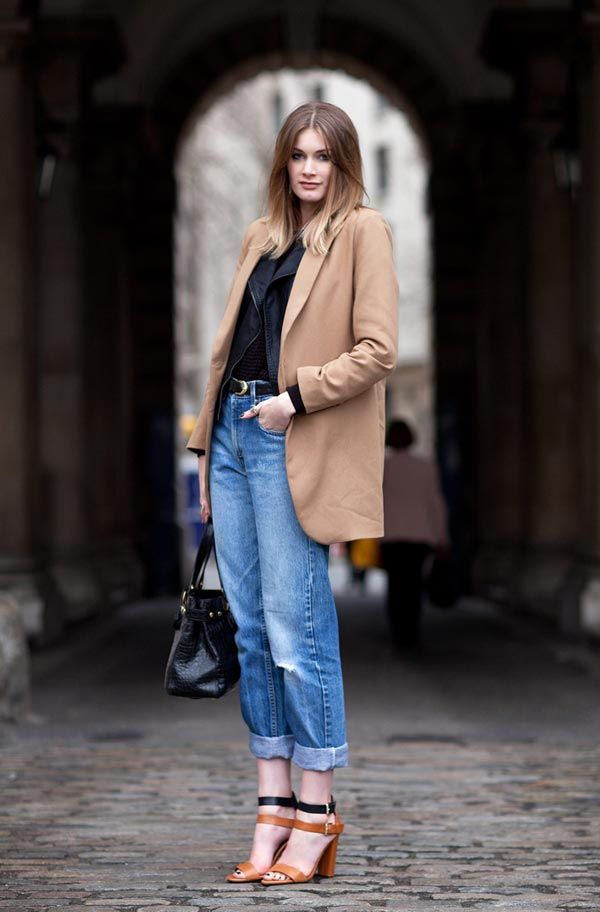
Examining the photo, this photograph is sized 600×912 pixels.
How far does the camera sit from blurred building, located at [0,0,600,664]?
35.8ft

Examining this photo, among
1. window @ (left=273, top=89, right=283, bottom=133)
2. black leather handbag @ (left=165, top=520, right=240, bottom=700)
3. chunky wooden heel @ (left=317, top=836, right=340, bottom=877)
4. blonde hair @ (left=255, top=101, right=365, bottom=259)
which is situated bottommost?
chunky wooden heel @ (left=317, top=836, right=340, bottom=877)

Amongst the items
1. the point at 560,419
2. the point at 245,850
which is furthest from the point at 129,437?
the point at 245,850

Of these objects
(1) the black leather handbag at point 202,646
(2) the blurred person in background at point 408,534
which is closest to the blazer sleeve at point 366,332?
(1) the black leather handbag at point 202,646

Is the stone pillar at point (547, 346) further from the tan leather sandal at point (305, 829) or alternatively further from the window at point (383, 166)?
the window at point (383, 166)

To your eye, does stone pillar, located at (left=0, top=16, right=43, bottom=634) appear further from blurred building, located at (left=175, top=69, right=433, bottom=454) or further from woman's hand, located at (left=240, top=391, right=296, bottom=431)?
blurred building, located at (left=175, top=69, right=433, bottom=454)

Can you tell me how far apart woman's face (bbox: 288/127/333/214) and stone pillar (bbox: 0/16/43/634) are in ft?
22.7

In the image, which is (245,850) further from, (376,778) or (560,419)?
(560,419)

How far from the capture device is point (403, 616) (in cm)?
1145

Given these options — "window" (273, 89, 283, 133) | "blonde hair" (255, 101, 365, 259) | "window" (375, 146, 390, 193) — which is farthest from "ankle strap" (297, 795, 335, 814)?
"window" (273, 89, 283, 133)

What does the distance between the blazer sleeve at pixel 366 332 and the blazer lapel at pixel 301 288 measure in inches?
3.9

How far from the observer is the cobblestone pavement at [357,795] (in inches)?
164

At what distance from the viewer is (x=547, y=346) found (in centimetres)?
1430

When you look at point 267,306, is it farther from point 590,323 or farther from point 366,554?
point 366,554

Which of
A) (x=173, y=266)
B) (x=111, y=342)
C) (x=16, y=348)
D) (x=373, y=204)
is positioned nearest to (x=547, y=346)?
(x=16, y=348)
